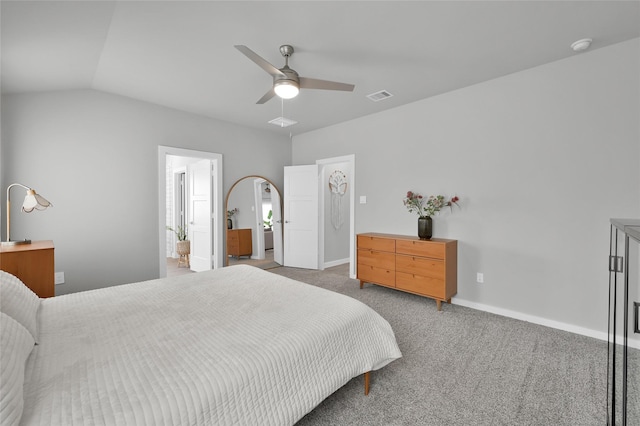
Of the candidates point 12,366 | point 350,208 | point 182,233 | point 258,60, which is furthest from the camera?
point 182,233

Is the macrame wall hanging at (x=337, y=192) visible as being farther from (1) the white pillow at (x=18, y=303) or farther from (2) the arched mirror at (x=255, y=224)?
(1) the white pillow at (x=18, y=303)

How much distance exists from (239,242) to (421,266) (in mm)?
3364

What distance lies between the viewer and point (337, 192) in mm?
5797

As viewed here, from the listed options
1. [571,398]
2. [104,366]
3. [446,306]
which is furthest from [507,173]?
[104,366]

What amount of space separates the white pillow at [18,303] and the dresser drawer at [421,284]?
3.26 m

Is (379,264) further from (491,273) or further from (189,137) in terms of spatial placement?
(189,137)

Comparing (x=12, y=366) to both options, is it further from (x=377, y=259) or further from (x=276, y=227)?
(x=276, y=227)

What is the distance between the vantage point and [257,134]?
5117 mm

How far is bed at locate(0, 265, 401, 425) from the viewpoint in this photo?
3.11 ft

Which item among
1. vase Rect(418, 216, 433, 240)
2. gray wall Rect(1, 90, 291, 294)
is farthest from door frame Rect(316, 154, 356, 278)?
gray wall Rect(1, 90, 291, 294)

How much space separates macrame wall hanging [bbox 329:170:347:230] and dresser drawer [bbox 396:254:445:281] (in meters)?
2.31

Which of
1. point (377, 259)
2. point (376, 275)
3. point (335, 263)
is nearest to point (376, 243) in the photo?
point (377, 259)

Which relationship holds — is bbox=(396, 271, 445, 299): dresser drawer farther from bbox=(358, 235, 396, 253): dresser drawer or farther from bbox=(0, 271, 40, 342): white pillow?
bbox=(0, 271, 40, 342): white pillow

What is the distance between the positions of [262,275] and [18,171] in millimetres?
2842
